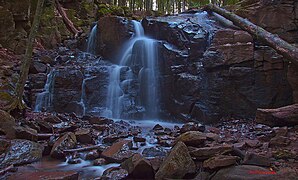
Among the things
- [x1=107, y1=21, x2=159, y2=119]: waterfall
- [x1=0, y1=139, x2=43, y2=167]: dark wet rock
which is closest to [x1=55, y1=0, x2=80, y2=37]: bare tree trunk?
[x1=107, y1=21, x2=159, y2=119]: waterfall

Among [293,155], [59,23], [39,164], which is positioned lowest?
[39,164]

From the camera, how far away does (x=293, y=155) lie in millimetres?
4648

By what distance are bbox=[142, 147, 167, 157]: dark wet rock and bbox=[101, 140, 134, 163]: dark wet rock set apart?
0.35m

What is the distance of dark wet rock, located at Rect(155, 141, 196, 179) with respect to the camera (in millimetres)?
4332

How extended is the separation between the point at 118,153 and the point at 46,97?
6.55m

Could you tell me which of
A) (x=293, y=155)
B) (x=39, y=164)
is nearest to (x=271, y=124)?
(x=293, y=155)

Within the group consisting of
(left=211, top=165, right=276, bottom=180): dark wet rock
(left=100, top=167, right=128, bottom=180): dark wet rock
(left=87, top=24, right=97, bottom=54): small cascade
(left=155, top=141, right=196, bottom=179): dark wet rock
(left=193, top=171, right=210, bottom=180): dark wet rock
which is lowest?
(left=100, top=167, right=128, bottom=180): dark wet rock

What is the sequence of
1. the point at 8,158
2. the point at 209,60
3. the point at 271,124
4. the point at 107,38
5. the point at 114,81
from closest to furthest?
the point at 8,158
the point at 271,124
the point at 209,60
the point at 114,81
the point at 107,38

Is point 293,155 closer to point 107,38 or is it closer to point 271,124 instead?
point 271,124

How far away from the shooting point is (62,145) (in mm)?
5996

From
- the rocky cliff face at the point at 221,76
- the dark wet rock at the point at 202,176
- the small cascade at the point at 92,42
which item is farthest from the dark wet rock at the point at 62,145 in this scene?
the small cascade at the point at 92,42

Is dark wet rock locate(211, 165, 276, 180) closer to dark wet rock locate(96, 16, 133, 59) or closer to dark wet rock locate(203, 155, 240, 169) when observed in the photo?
dark wet rock locate(203, 155, 240, 169)

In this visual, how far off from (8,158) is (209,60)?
7441 mm

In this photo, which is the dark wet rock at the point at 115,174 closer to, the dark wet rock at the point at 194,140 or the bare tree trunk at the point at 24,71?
the dark wet rock at the point at 194,140
